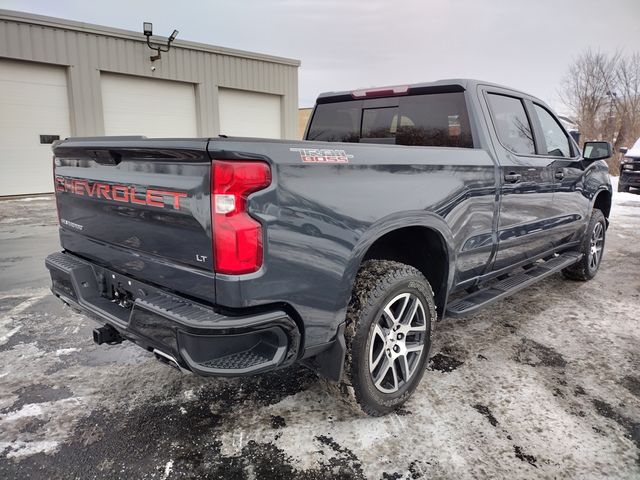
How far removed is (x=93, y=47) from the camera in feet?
42.5

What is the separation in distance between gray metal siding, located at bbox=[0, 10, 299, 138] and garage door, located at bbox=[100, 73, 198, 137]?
0.88 feet

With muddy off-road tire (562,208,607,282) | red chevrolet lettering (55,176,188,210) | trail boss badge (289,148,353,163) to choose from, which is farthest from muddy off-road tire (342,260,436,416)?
muddy off-road tire (562,208,607,282)

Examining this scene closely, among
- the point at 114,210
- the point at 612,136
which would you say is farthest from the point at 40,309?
the point at 612,136

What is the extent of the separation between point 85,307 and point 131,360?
88 cm

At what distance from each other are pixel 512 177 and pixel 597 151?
175 cm

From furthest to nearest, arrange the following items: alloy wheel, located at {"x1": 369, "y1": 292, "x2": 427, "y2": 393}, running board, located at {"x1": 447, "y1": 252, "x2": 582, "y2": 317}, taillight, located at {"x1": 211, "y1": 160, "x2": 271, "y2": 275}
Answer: running board, located at {"x1": 447, "y1": 252, "x2": 582, "y2": 317}
alloy wheel, located at {"x1": 369, "y1": 292, "x2": 427, "y2": 393}
taillight, located at {"x1": 211, "y1": 160, "x2": 271, "y2": 275}

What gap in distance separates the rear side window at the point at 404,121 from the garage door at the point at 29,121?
36.7ft

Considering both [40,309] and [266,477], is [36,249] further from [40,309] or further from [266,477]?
[266,477]

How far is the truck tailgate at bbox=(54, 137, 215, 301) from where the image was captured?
6.40 ft

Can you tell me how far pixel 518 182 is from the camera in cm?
348

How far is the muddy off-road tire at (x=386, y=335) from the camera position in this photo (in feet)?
7.82

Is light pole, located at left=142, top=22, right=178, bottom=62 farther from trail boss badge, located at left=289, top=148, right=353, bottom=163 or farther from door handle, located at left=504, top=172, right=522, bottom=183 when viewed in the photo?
trail boss badge, located at left=289, top=148, right=353, bottom=163

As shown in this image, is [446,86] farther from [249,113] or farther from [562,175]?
[249,113]

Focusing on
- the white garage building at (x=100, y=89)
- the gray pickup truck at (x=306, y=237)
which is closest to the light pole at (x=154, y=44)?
the white garage building at (x=100, y=89)
